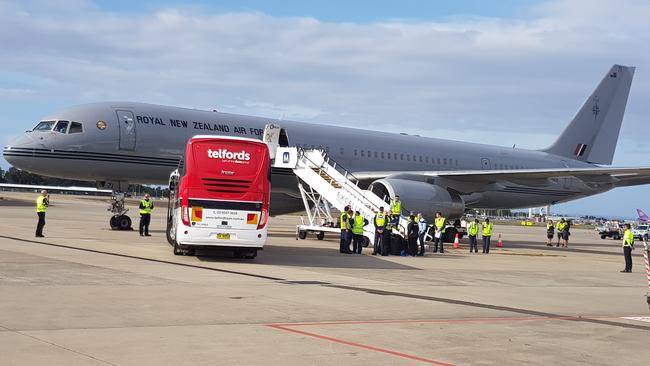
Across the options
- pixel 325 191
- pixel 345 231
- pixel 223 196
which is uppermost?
pixel 325 191

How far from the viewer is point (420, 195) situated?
1217 inches

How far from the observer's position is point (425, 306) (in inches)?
512

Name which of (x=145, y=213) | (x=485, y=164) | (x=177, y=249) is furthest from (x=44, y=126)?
(x=485, y=164)

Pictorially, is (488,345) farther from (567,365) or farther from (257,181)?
(257,181)

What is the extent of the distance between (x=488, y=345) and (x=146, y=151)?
21650 millimetres

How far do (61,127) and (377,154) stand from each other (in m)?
14.2

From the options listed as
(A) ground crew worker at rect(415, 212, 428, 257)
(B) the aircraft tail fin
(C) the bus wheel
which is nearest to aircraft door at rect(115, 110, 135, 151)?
(C) the bus wheel

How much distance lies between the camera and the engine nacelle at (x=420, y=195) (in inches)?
1195

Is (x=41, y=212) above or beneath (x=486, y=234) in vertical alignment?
beneath

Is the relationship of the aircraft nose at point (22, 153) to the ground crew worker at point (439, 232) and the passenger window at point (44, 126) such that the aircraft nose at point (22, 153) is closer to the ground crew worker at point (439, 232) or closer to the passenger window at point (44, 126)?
the passenger window at point (44, 126)

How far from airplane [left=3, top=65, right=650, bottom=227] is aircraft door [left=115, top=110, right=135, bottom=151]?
1.4 inches

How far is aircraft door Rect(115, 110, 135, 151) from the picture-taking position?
28.8 m

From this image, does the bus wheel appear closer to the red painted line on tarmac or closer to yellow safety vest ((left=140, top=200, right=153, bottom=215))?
yellow safety vest ((left=140, top=200, right=153, bottom=215))

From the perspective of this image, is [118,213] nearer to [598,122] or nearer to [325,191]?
[325,191]
